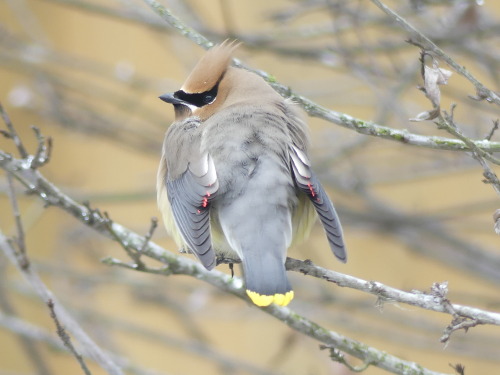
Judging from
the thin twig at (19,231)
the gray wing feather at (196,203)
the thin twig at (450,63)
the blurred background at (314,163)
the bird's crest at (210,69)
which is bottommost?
the thin twig at (19,231)

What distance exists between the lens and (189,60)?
5750 mm

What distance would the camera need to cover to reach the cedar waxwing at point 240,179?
2922 mm

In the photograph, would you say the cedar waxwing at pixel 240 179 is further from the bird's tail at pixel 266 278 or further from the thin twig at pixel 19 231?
the thin twig at pixel 19 231

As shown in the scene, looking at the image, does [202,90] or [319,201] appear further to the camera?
[202,90]

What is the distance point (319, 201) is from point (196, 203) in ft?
1.37

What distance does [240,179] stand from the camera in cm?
307

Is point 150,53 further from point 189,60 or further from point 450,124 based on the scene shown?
point 450,124

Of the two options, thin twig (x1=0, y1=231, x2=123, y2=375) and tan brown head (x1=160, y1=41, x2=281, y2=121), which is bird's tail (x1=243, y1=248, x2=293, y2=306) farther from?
tan brown head (x1=160, y1=41, x2=281, y2=121)

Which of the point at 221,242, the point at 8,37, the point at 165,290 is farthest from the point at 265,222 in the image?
the point at 8,37

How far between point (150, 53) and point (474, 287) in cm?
301

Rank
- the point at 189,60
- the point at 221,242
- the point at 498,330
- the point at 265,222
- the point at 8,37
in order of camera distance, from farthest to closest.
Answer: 1. the point at 498,330
2. the point at 189,60
3. the point at 8,37
4. the point at 221,242
5. the point at 265,222

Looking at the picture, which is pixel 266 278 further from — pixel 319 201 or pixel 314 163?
pixel 314 163

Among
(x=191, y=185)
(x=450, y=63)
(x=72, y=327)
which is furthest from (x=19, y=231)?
(x=450, y=63)

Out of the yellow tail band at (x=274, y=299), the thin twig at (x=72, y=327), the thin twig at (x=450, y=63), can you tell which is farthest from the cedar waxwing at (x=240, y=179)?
the thin twig at (x=450, y=63)
